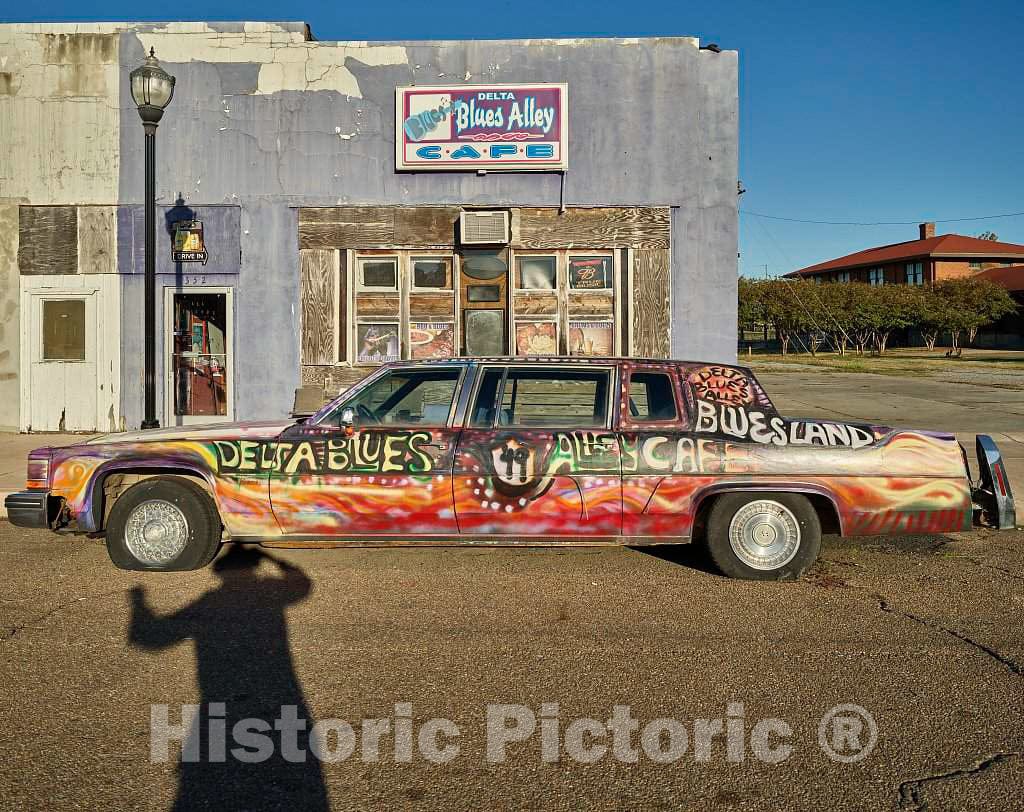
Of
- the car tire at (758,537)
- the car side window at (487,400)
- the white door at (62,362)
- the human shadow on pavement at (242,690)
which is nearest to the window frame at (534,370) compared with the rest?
the car side window at (487,400)

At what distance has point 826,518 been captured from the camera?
18.8 feet

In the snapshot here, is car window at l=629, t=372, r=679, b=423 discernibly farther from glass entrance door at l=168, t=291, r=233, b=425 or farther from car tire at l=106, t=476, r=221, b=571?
glass entrance door at l=168, t=291, r=233, b=425

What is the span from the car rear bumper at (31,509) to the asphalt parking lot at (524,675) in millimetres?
387

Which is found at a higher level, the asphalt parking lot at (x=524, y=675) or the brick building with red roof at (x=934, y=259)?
the brick building with red roof at (x=934, y=259)

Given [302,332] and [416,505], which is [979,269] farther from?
[416,505]

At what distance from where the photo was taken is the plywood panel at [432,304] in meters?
12.9

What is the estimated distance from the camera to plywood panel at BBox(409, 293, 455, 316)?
12.9 meters

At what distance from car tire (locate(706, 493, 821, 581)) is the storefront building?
7194 millimetres

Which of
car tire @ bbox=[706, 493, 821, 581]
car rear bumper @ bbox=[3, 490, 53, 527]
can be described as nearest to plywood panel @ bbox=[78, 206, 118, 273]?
car rear bumper @ bbox=[3, 490, 53, 527]

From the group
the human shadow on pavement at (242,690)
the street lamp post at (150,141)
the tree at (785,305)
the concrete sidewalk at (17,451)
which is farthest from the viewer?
the tree at (785,305)

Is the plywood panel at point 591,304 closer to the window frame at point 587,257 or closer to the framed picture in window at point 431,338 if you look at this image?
the window frame at point 587,257

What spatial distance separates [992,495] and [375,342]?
29.9ft

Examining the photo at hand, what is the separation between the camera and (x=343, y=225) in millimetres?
12805

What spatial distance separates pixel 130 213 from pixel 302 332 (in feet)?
10.1
